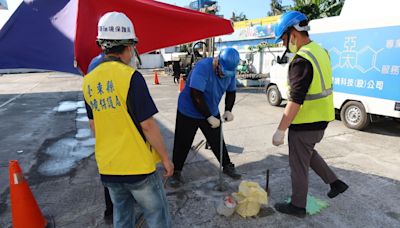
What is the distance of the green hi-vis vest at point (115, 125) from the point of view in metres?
1.86

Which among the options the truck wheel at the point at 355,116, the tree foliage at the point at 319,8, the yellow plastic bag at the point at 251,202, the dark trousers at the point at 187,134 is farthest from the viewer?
the tree foliage at the point at 319,8

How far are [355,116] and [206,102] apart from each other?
4.45 meters

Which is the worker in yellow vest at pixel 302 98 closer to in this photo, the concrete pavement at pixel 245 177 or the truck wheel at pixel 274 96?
the concrete pavement at pixel 245 177

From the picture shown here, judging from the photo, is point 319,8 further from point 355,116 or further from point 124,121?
point 124,121

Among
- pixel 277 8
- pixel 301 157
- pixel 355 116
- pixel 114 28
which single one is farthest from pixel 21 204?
pixel 277 8

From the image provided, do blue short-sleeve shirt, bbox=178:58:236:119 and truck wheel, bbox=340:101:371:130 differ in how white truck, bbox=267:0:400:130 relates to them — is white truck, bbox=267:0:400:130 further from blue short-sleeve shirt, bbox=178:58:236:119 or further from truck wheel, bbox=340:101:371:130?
blue short-sleeve shirt, bbox=178:58:236:119

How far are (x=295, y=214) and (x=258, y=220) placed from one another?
398 millimetres

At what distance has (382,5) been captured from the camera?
5828 millimetres

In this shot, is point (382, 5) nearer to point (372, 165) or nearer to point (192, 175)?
point (372, 165)

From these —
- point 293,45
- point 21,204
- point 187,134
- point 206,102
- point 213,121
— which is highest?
point 293,45

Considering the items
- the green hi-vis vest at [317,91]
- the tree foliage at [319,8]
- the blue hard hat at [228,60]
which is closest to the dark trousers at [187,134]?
the blue hard hat at [228,60]

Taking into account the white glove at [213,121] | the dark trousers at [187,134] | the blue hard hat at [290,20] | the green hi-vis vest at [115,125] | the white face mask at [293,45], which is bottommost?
the dark trousers at [187,134]

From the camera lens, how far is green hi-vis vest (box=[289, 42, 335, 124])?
2716 mm

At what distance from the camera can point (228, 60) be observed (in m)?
3.31
